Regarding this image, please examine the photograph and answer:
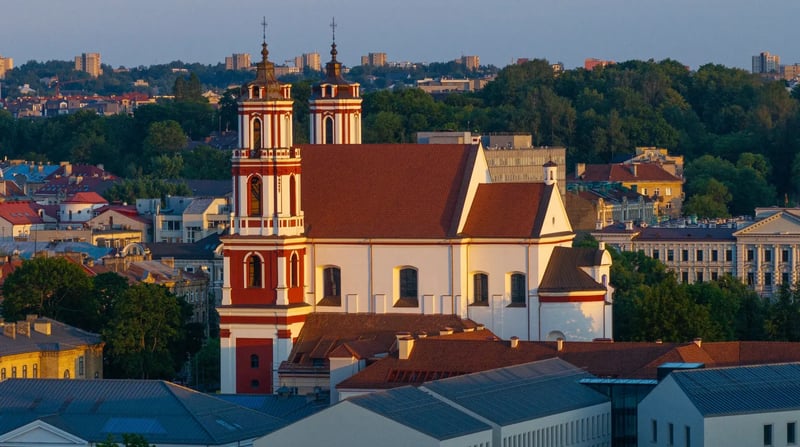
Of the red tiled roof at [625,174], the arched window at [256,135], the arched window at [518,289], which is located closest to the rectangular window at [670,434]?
the arched window at [518,289]

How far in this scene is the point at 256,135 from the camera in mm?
86688

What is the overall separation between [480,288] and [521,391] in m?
12.0

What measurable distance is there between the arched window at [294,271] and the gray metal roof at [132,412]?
807 cm

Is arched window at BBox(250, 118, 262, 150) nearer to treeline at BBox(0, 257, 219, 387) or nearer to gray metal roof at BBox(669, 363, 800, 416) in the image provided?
treeline at BBox(0, 257, 219, 387)

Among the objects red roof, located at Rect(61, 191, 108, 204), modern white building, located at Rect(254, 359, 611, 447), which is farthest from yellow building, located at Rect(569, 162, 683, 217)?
modern white building, located at Rect(254, 359, 611, 447)

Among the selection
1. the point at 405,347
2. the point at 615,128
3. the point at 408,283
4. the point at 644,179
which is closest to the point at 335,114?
the point at 408,283

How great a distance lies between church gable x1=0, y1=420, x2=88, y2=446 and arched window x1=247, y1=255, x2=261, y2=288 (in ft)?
39.7

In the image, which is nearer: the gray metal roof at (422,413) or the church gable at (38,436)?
the gray metal roof at (422,413)

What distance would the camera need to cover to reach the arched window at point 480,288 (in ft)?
285

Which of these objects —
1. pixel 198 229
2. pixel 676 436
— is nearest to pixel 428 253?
pixel 676 436

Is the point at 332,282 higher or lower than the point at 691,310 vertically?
higher

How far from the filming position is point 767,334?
99.8 metres

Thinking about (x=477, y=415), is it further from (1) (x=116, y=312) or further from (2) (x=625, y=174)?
(2) (x=625, y=174)

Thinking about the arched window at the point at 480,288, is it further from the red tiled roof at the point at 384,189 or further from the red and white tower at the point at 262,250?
the red and white tower at the point at 262,250
